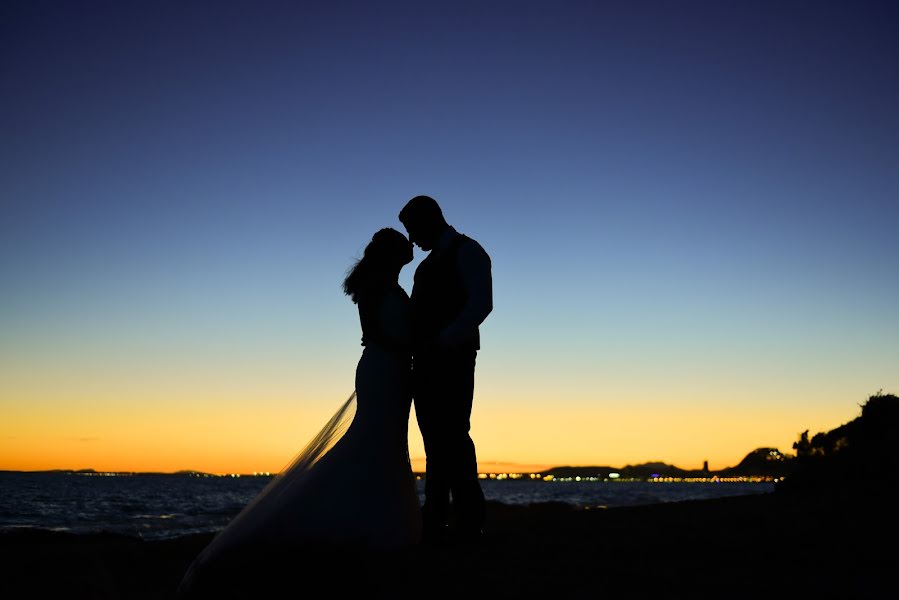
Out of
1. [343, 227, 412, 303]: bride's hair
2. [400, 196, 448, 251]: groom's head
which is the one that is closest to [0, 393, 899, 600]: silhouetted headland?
[343, 227, 412, 303]: bride's hair

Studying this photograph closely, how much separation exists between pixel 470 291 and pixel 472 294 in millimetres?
25

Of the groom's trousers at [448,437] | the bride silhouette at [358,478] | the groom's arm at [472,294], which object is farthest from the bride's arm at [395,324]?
the groom's arm at [472,294]

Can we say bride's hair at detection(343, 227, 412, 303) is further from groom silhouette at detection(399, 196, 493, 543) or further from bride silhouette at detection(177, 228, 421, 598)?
groom silhouette at detection(399, 196, 493, 543)

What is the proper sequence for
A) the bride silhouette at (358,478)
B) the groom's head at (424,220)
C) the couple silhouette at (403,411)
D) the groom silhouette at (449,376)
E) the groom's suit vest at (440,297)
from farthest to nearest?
1. the groom's head at (424,220)
2. the groom's suit vest at (440,297)
3. the groom silhouette at (449,376)
4. the couple silhouette at (403,411)
5. the bride silhouette at (358,478)

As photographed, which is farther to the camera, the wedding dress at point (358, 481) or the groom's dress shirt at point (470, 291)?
the groom's dress shirt at point (470, 291)

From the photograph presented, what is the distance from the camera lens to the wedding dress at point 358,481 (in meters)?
3.92

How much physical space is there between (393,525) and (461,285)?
1.60 metres

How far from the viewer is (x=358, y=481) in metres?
4.19

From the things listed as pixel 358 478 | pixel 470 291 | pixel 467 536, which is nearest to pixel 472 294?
pixel 470 291

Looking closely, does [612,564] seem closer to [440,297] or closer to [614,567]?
[614,567]

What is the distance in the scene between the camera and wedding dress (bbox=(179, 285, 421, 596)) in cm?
392

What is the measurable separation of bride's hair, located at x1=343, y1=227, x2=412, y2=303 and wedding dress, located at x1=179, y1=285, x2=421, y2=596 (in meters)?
0.11

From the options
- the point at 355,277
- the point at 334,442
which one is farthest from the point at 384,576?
the point at 355,277

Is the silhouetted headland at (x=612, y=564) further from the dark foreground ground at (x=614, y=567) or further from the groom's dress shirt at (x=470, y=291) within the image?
the groom's dress shirt at (x=470, y=291)
